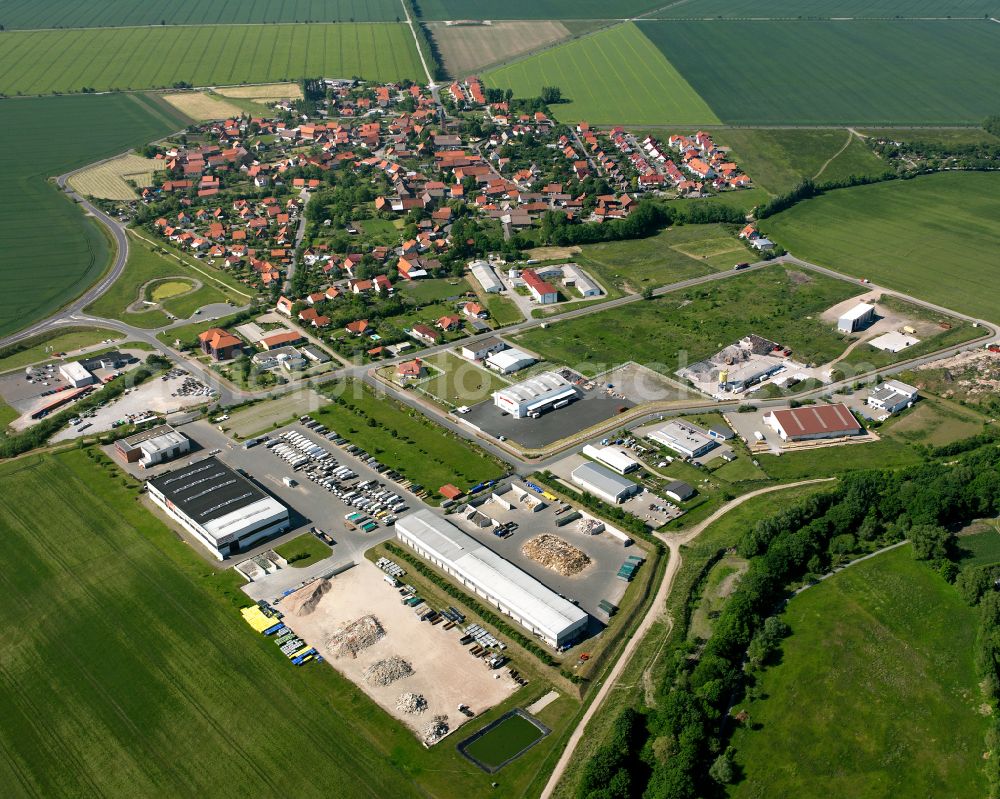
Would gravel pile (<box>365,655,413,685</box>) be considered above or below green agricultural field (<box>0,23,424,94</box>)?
below

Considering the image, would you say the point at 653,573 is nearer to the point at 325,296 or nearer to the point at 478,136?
the point at 325,296

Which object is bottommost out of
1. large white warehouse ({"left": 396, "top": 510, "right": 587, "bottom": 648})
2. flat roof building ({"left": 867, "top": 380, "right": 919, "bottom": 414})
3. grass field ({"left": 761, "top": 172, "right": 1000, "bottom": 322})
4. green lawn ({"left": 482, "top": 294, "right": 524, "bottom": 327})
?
large white warehouse ({"left": 396, "top": 510, "right": 587, "bottom": 648})

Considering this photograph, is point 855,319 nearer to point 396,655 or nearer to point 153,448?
Answer: point 396,655

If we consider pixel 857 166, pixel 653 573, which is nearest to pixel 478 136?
pixel 857 166

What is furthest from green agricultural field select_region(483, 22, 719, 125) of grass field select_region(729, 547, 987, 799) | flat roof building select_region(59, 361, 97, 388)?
grass field select_region(729, 547, 987, 799)

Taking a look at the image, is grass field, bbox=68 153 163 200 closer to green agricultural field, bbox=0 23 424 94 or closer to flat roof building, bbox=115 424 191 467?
green agricultural field, bbox=0 23 424 94

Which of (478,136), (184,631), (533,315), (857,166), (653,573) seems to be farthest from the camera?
(478,136)
